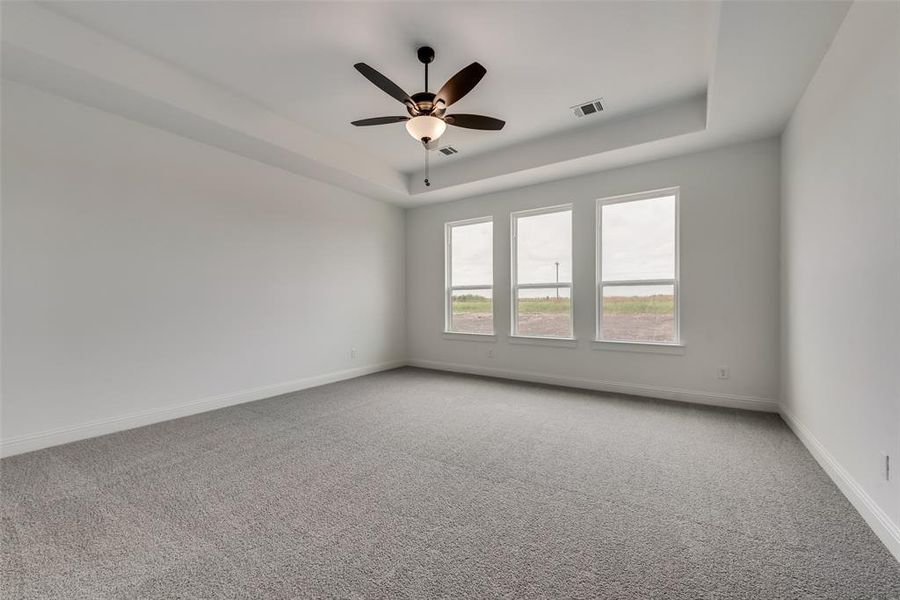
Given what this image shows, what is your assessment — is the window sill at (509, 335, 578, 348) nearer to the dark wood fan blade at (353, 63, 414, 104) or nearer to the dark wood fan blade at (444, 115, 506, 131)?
the dark wood fan blade at (444, 115, 506, 131)

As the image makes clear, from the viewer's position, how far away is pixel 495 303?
5.43m

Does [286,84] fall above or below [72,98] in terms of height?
above

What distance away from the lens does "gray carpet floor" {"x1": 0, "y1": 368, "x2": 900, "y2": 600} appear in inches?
58.3

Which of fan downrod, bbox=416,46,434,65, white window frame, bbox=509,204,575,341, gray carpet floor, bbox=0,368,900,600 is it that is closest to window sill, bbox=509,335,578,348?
white window frame, bbox=509,204,575,341

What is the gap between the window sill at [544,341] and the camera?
187 inches

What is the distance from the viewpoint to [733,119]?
3.26 m

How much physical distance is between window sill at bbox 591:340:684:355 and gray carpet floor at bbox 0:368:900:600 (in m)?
0.95

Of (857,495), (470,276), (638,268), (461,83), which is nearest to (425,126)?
(461,83)

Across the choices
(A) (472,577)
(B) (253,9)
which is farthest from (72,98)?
(A) (472,577)

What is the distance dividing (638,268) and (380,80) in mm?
3429

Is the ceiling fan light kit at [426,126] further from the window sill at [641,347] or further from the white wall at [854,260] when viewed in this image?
the window sill at [641,347]

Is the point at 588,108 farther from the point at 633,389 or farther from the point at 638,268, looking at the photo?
the point at 633,389

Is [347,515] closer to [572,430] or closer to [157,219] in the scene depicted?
[572,430]

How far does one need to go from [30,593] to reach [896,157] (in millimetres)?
3974
